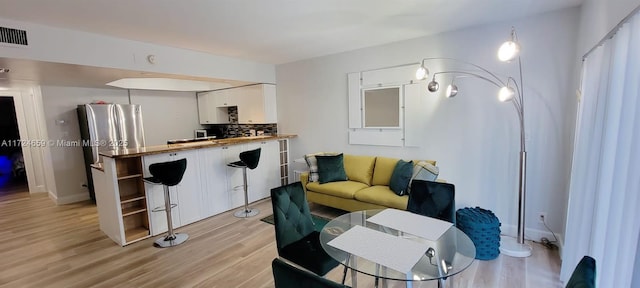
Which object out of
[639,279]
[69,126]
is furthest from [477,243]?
[69,126]

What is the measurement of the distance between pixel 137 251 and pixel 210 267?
101 centimetres

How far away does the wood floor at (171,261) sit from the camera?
95.3 inches

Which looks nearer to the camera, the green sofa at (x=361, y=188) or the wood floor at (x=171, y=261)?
the wood floor at (x=171, y=261)

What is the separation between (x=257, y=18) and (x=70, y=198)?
493cm

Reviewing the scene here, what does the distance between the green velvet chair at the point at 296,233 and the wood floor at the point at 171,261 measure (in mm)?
569

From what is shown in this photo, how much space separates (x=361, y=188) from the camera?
12.1 feet

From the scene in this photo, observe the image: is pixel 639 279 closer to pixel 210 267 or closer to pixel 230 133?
pixel 210 267

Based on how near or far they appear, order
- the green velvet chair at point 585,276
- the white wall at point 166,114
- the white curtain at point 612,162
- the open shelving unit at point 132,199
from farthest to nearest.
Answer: the white wall at point 166,114 < the open shelving unit at point 132,199 < the white curtain at point 612,162 < the green velvet chair at point 585,276

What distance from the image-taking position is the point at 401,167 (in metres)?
3.48

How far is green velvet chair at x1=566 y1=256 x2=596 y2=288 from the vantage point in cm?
88

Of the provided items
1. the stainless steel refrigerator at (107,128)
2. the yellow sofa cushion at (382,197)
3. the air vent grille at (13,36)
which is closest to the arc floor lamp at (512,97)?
the yellow sofa cushion at (382,197)

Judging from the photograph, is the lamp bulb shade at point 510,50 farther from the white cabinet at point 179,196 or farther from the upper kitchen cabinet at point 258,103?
the upper kitchen cabinet at point 258,103

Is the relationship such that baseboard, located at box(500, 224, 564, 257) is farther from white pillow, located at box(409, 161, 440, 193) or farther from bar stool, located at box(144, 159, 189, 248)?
bar stool, located at box(144, 159, 189, 248)

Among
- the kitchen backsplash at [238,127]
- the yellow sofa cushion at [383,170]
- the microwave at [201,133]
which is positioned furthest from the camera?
the microwave at [201,133]
